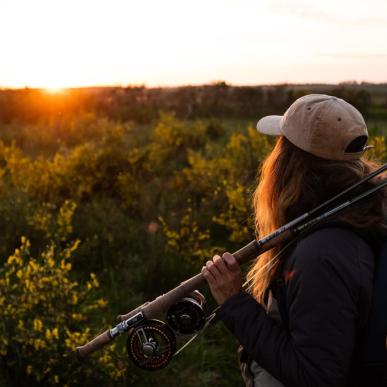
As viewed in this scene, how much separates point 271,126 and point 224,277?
0.53m

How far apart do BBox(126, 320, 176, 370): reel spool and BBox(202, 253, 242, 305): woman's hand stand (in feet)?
1.19

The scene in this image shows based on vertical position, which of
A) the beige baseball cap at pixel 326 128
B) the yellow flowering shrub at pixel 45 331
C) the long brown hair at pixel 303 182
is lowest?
the yellow flowering shrub at pixel 45 331

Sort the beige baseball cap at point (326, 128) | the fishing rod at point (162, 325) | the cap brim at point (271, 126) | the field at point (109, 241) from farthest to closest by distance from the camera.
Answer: the field at point (109, 241), the fishing rod at point (162, 325), the cap brim at point (271, 126), the beige baseball cap at point (326, 128)

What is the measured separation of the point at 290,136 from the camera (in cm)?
171

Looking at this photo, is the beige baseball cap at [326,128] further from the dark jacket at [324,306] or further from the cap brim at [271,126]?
the dark jacket at [324,306]

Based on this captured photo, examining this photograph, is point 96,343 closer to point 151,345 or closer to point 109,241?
point 151,345

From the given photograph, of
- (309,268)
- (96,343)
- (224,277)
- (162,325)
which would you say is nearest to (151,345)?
(162,325)

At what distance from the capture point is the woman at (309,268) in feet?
4.76

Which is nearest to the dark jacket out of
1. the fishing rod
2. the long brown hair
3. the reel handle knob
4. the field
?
A: the long brown hair

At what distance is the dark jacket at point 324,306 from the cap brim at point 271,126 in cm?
42

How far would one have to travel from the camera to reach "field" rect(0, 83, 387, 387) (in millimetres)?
3461

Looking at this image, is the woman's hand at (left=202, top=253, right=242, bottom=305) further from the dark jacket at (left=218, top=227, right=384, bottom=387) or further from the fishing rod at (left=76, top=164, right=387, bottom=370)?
the dark jacket at (left=218, top=227, right=384, bottom=387)

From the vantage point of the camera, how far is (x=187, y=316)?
2.01 m

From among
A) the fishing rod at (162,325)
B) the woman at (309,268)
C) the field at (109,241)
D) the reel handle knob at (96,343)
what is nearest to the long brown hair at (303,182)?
the woman at (309,268)
